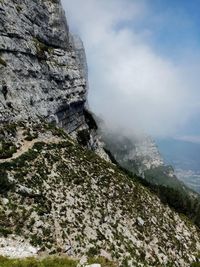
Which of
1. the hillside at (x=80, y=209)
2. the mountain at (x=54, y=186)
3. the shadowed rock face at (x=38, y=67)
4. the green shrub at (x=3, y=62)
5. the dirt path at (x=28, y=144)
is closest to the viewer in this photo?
the hillside at (x=80, y=209)

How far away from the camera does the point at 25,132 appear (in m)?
77.9

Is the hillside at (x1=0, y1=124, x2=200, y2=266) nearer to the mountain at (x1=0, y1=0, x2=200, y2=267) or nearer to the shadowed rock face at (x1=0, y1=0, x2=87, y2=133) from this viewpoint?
the mountain at (x1=0, y1=0, x2=200, y2=267)

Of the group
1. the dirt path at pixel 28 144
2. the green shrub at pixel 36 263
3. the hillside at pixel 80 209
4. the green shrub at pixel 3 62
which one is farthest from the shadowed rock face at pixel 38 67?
the green shrub at pixel 36 263

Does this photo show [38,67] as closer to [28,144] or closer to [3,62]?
[3,62]

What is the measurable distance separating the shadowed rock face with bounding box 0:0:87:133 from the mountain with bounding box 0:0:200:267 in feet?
0.93

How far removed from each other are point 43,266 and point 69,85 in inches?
3367

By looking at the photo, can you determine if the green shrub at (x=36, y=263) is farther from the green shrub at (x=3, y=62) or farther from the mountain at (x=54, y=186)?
the green shrub at (x=3, y=62)

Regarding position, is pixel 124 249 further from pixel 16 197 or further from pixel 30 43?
pixel 30 43

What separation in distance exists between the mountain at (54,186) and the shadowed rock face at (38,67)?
283mm

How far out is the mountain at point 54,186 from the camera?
53.5m

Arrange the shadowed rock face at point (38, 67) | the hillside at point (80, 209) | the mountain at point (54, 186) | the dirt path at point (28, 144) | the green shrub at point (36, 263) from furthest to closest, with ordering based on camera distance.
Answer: the shadowed rock face at point (38, 67)
the dirt path at point (28, 144)
the mountain at point (54, 186)
the hillside at point (80, 209)
the green shrub at point (36, 263)

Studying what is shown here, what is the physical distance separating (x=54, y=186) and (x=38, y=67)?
4498cm

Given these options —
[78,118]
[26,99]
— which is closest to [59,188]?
[26,99]

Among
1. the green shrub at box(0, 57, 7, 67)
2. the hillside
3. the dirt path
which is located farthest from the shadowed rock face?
the hillside
